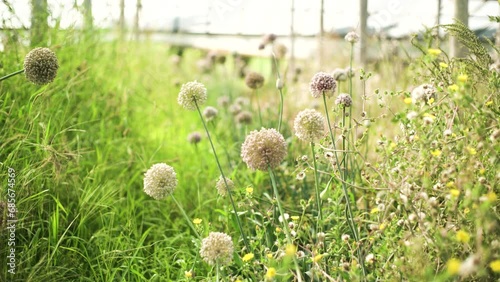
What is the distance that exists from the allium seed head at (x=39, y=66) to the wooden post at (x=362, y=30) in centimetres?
249

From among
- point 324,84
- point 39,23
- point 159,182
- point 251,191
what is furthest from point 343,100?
point 39,23

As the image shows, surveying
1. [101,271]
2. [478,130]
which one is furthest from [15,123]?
[478,130]

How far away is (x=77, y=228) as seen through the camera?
1.97 metres

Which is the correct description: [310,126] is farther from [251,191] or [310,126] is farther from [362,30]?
[362,30]

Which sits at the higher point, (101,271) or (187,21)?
(187,21)

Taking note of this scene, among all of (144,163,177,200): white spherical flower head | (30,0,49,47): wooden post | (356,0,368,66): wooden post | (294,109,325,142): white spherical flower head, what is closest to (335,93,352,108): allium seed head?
(294,109,325,142): white spherical flower head

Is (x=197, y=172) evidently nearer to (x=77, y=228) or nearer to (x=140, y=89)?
(x=77, y=228)

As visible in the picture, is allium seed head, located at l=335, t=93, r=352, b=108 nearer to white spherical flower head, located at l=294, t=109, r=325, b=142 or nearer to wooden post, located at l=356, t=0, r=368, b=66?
white spherical flower head, located at l=294, t=109, r=325, b=142

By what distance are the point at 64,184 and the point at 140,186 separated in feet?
1.78

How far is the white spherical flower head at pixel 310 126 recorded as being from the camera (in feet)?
5.08

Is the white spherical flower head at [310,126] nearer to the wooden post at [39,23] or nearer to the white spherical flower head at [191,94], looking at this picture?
the white spherical flower head at [191,94]

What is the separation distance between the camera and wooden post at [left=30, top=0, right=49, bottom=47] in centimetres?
263

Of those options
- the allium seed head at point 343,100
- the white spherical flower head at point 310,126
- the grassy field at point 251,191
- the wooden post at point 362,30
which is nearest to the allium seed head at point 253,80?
the grassy field at point 251,191

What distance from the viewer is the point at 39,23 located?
270cm
